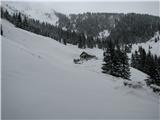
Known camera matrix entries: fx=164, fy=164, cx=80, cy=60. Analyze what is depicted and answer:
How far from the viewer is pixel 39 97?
9.18m

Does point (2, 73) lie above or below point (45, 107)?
above

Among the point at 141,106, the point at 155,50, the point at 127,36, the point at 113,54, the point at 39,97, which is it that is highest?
the point at 127,36

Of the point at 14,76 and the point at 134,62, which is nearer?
the point at 14,76

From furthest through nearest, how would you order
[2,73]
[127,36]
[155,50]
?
[127,36] → [155,50] → [2,73]

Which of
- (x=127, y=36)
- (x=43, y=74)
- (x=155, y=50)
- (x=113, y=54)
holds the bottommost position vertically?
(x=43, y=74)

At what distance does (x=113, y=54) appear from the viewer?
31266 mm

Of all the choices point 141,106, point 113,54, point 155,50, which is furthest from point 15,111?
point 155,50

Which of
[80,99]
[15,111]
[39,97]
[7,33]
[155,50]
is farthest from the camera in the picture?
[155,50]

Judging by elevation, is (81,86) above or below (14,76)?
below

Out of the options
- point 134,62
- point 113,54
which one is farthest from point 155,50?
point 113,54

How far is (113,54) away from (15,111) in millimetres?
25626

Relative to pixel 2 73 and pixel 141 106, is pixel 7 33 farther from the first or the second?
pixel 141 106

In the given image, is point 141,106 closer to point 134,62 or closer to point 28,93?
point 28,93

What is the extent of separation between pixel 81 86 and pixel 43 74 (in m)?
3.23
